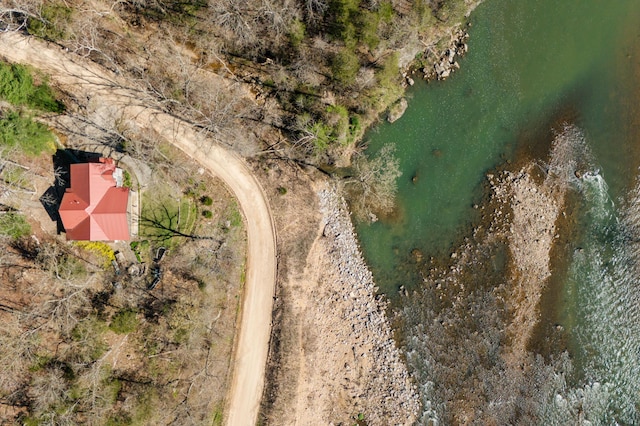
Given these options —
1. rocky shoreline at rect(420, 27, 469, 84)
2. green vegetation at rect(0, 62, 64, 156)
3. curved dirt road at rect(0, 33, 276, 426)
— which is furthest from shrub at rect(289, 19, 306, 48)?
green vegetation at rect(0, 62, 64, 156)

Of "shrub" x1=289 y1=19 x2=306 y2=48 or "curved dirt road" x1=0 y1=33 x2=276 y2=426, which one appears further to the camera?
"curved dirt road" x1=0 y1=33 x2=276 y2=426

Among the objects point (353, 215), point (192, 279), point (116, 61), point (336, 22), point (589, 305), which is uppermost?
point (336, 22)

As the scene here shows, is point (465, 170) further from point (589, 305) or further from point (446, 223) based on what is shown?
point (589, 305)

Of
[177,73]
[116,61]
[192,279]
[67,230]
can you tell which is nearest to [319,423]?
[192,279]

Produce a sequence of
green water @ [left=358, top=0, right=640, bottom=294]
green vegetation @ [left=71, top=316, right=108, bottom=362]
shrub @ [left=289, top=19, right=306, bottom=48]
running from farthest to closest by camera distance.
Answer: green water @ [left=358, top=0, right=640, bottom=294] → shrub @ [left=289, top=19, right=306, bottom=48] → green vegetation @ [left=71, top=316, right=108, bottom=362]

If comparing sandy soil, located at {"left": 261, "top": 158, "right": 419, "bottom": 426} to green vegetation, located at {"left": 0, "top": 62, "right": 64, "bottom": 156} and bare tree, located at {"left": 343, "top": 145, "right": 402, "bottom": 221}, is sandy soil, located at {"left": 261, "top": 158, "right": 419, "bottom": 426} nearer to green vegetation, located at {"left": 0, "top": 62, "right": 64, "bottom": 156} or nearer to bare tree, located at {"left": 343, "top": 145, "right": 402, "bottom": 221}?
bare tree, located at {"left": 343, "top": 145, "right": 402, "bottom": 221}

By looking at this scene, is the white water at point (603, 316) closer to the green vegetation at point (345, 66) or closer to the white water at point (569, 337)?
the white water at point (569, 337)

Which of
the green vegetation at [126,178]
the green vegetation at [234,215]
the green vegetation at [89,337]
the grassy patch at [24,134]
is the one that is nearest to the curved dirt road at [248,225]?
the green vegetation at [234,215]
